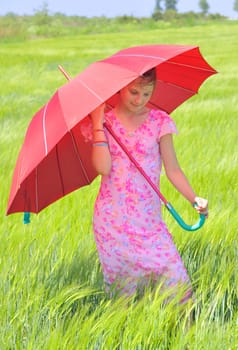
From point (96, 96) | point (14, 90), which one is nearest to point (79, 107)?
point (96, 96)

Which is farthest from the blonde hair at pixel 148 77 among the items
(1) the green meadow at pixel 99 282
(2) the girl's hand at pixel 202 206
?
(1) the green meadow at pixel 99 282

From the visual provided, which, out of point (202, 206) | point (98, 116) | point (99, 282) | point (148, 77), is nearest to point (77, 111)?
point (98, 116)

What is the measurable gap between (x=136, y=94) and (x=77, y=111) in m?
0.23

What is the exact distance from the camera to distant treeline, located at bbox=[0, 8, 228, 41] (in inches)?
1215

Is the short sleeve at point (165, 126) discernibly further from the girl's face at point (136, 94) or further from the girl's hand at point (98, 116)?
the girl's hand at point (98, 116)

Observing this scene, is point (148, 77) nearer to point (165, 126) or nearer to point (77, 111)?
point (165, 126)

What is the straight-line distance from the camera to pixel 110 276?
2.22m

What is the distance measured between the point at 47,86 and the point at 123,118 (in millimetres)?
8796

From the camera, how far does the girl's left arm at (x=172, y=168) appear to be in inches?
84.7

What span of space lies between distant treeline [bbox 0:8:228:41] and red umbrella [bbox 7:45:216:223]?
88.7ft

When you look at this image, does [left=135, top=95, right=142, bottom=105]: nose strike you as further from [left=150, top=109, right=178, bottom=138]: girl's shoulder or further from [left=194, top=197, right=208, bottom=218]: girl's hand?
[left=194, top=197, right=208, bottom=218]: girl's hand

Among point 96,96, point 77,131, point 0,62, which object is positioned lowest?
point 0,62

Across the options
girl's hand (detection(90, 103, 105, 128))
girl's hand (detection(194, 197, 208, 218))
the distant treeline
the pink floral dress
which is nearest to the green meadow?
the pink floral dress

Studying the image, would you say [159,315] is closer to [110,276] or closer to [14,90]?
[110,276]
